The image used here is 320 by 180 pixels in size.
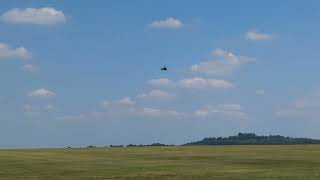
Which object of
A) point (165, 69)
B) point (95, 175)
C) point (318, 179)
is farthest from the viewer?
point (165, 69)

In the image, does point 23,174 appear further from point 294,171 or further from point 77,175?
point 294,171

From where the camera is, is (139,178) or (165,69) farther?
(165,69)

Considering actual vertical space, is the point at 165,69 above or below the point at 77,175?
above

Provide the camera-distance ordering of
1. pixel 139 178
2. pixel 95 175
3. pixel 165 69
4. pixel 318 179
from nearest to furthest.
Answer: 1. pixel 318 179
2. pixel 139 178
3. pixel 95 175
4. pixel 165 69

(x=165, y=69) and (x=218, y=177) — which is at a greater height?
(x=165, y=69)

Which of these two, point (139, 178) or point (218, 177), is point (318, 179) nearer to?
point (218, 177)

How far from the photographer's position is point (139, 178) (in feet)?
219

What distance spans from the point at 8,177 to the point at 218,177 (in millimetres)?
24190

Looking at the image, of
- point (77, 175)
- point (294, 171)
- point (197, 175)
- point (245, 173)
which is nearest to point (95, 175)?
point (77, 175)

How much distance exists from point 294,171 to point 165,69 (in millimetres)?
44021

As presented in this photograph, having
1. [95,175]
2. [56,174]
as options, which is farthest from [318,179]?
[56,174]

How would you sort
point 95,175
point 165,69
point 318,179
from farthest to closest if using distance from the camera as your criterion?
point 165,69, point 95,175, point 318,179

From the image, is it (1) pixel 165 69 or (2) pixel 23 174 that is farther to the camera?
(1) pixel 165 69

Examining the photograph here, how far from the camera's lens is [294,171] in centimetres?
7519
